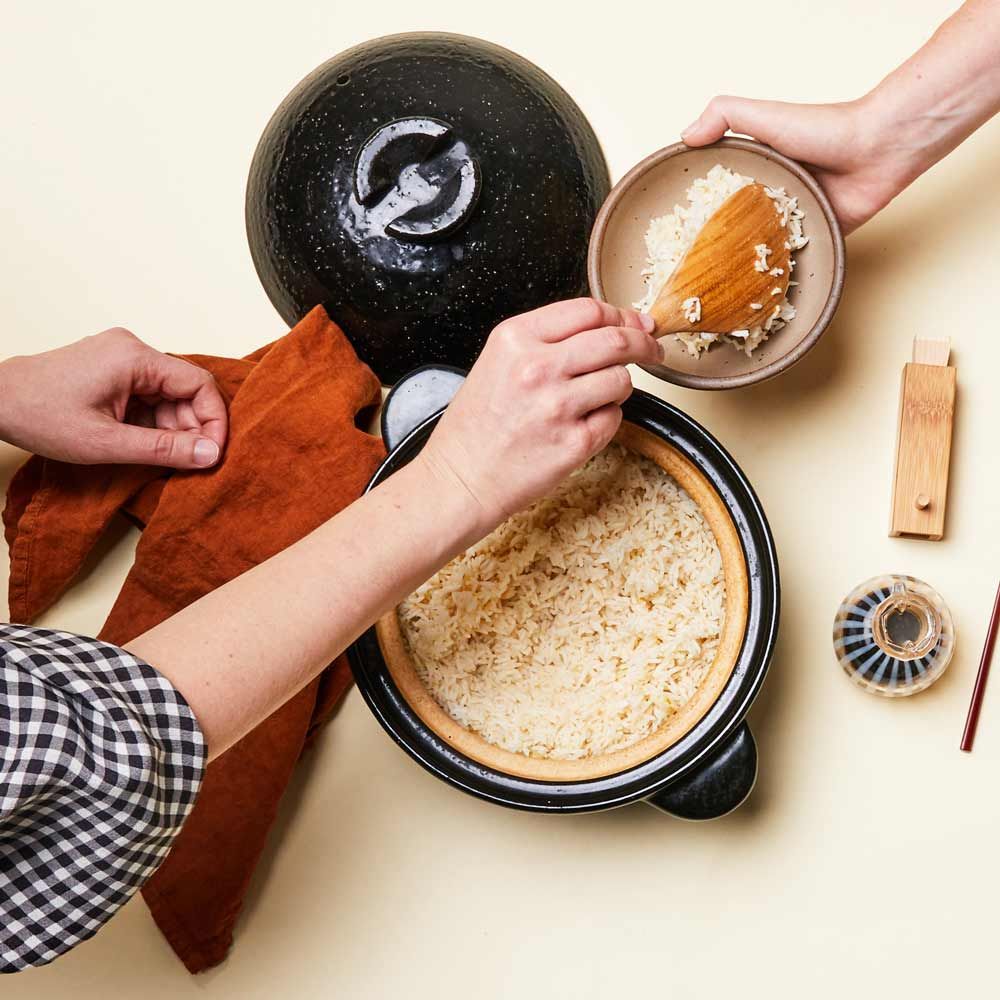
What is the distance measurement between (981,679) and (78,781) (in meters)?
0.98

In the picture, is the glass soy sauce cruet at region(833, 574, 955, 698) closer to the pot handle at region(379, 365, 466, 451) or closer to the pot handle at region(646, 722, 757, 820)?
the pot handle at region(646, 722, 757, 820)

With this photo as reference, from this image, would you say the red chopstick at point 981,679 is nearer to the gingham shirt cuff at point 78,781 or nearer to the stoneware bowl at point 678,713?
the stoneware bowl at point 678,713

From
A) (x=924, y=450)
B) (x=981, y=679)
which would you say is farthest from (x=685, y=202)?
(x=981, y=679)

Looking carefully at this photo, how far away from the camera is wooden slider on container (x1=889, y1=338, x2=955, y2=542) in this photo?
1.20 metres

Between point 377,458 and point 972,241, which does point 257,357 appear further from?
point 972,241

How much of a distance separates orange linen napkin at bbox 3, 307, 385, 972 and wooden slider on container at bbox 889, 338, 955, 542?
630 mm

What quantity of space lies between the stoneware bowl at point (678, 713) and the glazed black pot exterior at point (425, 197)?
0.18m

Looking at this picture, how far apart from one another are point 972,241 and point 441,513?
782mm

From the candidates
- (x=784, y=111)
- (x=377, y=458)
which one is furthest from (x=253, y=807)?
(x=784, y=111)

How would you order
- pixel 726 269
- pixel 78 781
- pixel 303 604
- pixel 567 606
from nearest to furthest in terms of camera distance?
1. pixel 78 781
2. pixel 303 604
3. pixel 726 269
4. pixel 567 606

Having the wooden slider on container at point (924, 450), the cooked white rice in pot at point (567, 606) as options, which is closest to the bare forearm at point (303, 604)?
the cooked white rice in pot at point (567, 606)

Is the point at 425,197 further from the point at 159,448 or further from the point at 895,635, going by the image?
the point at 895,635

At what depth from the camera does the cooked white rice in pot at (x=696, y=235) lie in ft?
3.56

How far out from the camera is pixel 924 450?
1206 mm
